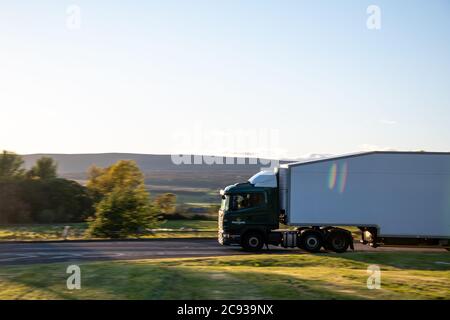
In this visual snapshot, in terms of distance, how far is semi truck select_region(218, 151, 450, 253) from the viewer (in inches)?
984

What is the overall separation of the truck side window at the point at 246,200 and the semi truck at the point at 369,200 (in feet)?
3.72

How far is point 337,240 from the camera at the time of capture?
26.2 m

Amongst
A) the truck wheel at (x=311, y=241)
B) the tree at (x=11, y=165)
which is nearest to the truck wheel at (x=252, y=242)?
the truck wheel at (x=311, y=241)

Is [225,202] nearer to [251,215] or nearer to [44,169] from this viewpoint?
[251,215]

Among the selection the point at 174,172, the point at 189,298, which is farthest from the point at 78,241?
the point at 174,172

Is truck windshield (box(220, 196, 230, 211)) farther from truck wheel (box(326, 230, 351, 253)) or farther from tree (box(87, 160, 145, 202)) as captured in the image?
tree (box(87, 160, 145, 202))

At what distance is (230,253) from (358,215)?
225 inches

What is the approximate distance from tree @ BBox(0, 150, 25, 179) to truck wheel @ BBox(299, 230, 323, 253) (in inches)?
1659

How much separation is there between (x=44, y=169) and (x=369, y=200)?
153 feet

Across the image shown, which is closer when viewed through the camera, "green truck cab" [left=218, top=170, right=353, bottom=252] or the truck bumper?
"green truck cab" [left=218, top=170, right=353, bottom=252]

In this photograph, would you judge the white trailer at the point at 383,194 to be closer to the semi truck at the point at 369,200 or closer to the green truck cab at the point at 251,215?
the semi truck at the point at 369,200

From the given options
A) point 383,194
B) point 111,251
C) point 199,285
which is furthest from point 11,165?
point 199,285

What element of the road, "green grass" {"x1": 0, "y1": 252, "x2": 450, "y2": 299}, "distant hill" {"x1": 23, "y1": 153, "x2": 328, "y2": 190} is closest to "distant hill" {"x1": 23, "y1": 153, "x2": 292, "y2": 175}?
"distant hill" {"x1": 23, "y1": 153, "x2": 328, "y2": 190}

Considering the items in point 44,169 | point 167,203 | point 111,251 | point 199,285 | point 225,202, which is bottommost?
point 111,251
